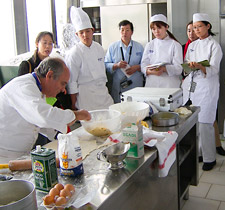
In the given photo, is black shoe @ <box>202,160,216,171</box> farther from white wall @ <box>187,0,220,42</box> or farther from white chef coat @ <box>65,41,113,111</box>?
white wall @ <box>187,0,220,42</box>

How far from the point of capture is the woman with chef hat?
3.38 m

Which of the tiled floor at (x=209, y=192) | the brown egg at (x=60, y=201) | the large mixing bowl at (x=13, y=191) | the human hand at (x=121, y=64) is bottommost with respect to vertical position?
the tiled floor at (x=209, y=192)

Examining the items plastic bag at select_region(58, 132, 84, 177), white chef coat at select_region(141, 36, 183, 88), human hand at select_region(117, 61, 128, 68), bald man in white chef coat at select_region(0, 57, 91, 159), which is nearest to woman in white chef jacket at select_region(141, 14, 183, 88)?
white chef coat at select_region(141, 36, 183, 88)

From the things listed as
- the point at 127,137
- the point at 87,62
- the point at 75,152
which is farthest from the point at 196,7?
the point at 75,152

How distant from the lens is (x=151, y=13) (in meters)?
4.37

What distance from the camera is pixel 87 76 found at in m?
3.44

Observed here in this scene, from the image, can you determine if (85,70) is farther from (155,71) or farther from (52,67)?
(52,67)

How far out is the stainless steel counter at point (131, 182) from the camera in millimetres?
1436

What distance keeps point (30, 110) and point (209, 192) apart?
2.04m

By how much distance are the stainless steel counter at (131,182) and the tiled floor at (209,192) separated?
629mm

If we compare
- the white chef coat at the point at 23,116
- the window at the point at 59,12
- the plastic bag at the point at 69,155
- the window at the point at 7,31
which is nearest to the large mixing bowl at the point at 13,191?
the plastic bag at the point at 69,155

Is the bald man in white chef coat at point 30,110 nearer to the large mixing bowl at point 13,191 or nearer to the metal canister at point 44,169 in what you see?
the metal canister at point 44,169

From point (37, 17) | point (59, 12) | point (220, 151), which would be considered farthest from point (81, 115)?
point (59, 12)

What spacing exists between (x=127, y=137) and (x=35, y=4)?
3.32 metres
